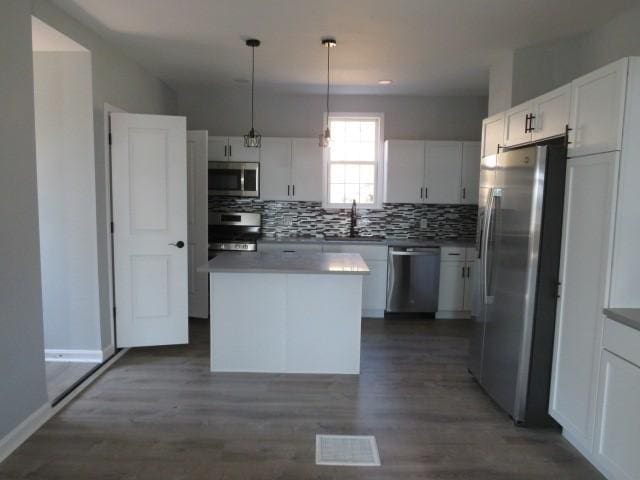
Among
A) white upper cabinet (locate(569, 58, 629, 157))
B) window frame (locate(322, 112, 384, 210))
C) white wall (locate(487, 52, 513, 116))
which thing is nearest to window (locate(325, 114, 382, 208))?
window frame (locate(322, 112, 384, 210))

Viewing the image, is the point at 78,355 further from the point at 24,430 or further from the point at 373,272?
the point at 373,272

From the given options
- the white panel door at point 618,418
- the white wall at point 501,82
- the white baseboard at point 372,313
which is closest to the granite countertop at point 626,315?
the white panel door at point 618,418

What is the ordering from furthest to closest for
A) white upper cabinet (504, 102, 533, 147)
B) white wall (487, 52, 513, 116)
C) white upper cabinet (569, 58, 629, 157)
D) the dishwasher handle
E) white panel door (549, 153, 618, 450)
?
the dishwasher handle < white wall (487, 52, 513, 116) < white upper cabinet (504, 102, 533, 147) < white panel door (549, 153, 618, 450) < white upper cabinet (569, 58, 629, 157)

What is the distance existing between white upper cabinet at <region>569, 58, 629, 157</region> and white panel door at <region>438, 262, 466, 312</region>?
2750 millimetres

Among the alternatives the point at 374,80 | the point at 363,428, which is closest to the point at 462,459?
the point at 363,428

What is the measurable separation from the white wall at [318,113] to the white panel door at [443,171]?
44cm

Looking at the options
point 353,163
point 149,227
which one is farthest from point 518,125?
point 149,227

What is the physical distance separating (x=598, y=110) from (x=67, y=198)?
364 centimetres

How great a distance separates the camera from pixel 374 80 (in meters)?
4.77

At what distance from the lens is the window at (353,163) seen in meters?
5.57

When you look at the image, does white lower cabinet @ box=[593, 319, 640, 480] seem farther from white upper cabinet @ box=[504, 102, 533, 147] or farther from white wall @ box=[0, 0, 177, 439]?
white wall @ box=[0, 0, 177, 439]

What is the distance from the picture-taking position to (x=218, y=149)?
17.2 ft

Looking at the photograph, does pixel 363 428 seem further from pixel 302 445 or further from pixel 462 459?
pixel 462 459

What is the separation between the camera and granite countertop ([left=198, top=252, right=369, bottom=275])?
3.23m
